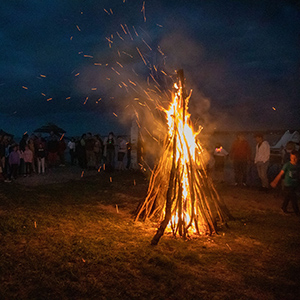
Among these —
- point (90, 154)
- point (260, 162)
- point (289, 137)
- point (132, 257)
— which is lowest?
point (132, 257)

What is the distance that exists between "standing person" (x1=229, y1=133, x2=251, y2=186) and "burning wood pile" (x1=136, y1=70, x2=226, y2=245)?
4.58 meters

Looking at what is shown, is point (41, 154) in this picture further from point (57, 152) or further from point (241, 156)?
point (241, 156)

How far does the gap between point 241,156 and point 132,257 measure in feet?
23.1

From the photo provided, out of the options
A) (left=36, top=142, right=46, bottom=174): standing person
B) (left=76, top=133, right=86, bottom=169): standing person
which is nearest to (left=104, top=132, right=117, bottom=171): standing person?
(left=76, top=133, right=86, bottom=169): standing person

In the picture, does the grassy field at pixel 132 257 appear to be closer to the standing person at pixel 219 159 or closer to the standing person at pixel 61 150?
the standing person at pixel 219 159

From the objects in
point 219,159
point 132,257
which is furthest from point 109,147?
point 132,257

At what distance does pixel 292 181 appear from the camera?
6594 mm

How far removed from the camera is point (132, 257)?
4090 mm

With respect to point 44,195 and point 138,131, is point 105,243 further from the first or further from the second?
point 138,131

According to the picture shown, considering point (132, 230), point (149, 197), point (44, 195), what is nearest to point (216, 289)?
point (132, 230)

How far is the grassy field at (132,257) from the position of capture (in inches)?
126

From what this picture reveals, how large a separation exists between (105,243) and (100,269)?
942 mm

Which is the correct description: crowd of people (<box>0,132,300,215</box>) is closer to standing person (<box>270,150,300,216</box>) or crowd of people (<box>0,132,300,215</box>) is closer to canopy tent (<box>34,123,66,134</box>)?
standing person (<box>270,150,300,216</box>)

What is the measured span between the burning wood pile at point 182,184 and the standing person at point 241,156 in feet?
15.0
